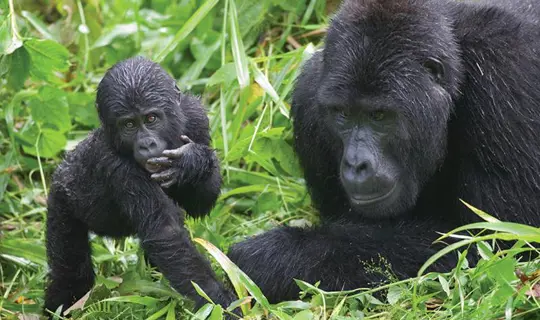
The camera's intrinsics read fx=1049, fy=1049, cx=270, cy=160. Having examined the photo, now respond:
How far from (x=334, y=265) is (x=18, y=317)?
1768 mm

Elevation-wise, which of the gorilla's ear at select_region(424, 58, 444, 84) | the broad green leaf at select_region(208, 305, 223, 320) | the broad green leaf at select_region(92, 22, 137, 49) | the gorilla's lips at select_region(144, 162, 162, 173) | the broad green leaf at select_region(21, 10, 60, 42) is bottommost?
the broad green leaf at select_region(92, 22, 137, 49)

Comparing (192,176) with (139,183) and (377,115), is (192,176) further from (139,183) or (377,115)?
(377,115)

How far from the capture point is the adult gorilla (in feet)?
17.2

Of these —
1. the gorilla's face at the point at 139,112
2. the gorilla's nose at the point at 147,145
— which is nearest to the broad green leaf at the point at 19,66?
the gorilla's face at the point at 139,112

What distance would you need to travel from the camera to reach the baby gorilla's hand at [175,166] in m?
5.09

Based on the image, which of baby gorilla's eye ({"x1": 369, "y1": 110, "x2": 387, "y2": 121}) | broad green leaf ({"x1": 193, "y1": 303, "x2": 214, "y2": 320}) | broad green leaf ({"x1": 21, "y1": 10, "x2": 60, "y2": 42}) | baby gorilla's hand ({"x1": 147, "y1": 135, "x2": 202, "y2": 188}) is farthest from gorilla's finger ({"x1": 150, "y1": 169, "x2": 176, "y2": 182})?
broad green leaf ({"x1": 21, "y1": 10, "x2": 60, "y2": 42})

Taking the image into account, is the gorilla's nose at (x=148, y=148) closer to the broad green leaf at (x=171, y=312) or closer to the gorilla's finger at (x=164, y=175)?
the gorilla's finger at (x=164, y=175)

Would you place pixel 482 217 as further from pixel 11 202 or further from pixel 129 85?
pixel 11 202

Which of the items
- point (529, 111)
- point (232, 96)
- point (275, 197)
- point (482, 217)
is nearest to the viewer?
point (482, 217)

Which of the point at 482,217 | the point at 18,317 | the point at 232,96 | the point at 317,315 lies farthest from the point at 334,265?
the point at 232,96

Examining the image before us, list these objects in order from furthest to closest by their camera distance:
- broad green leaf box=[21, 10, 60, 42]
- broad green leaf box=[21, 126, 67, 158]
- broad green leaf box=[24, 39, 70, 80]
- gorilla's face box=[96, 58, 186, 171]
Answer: broad green leaf box=[21, 10, 60, 42] < broad green leaf box=[21, 126, 67, 158] < broad green leaf box=[24, 39, 70, 80] < gorilla's face box=[96, 58, 186, 171]

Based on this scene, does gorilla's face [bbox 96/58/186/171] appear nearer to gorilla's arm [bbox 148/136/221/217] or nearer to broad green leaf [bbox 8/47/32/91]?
gorilla's arm [bbox 148/136/221/217]

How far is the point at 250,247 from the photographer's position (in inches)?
227

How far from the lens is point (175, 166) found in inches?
203
